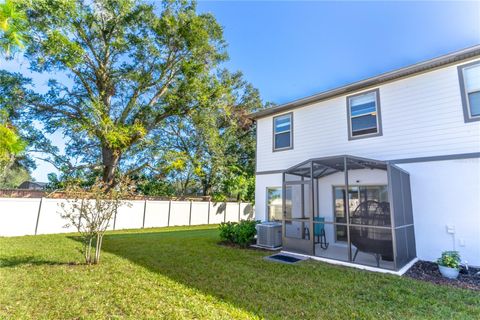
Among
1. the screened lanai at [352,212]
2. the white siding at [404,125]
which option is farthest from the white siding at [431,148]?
the screened lanai at [352,212]

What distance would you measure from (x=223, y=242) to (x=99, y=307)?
570 cm

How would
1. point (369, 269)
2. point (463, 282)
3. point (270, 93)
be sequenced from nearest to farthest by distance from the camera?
point (463, 282) → point (369, 269) → point (270, 93)

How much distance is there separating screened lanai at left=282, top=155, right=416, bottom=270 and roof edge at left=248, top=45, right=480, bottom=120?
8.63 ft

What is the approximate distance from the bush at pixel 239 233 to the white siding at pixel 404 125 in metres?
2.81

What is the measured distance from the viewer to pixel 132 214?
12.9 metres

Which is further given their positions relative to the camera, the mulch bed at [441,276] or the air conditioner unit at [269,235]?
the air conditioner unit at [269,235]

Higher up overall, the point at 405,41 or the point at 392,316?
the point at 405,41

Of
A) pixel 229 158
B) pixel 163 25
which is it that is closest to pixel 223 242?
pixel 229 158

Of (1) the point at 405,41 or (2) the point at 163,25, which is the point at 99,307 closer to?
(1) the point at 405,41

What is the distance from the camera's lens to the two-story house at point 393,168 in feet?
19.5

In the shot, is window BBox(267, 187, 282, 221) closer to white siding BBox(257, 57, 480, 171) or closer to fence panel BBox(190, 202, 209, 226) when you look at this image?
white siding BBox(257, 57, 480, 171)

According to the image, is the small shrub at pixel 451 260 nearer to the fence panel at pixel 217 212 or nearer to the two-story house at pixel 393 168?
the two-story house at pixel 393 168

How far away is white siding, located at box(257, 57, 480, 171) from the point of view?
6301 mm

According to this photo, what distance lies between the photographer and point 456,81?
634cm
